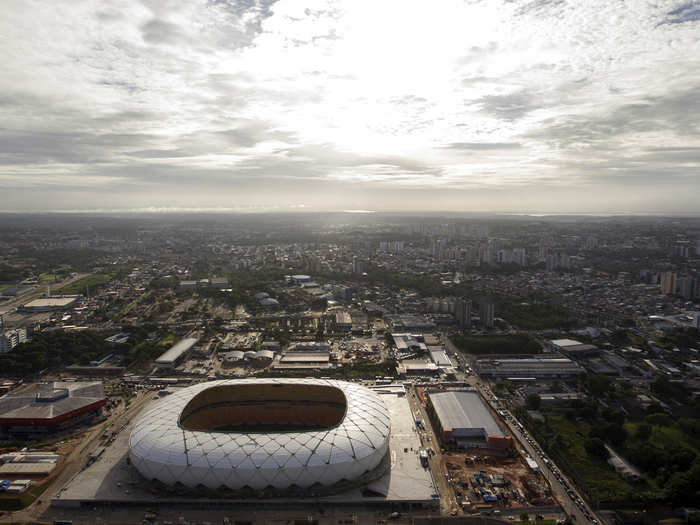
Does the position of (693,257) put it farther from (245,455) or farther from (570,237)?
(245,455)

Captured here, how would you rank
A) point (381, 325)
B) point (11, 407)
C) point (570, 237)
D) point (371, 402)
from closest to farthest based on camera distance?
point (371, 402) < point (11, 407) < point (381, 325) < point (570, 237)

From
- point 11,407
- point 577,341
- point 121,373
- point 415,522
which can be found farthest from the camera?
point 577,341

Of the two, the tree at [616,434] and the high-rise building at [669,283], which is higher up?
the high-rise building at [669,283]

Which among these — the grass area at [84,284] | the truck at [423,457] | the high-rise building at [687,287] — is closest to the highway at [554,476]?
the truck at [423,457]

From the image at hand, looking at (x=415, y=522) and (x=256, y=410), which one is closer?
(x=415, y=522)

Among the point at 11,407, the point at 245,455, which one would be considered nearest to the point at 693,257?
the point at 245,455

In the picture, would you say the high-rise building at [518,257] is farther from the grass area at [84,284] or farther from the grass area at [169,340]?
the grass area at [84,284]

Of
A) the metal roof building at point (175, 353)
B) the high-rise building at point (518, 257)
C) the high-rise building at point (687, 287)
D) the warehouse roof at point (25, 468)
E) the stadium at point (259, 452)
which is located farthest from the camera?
the high-rise building at point (518, 257)
